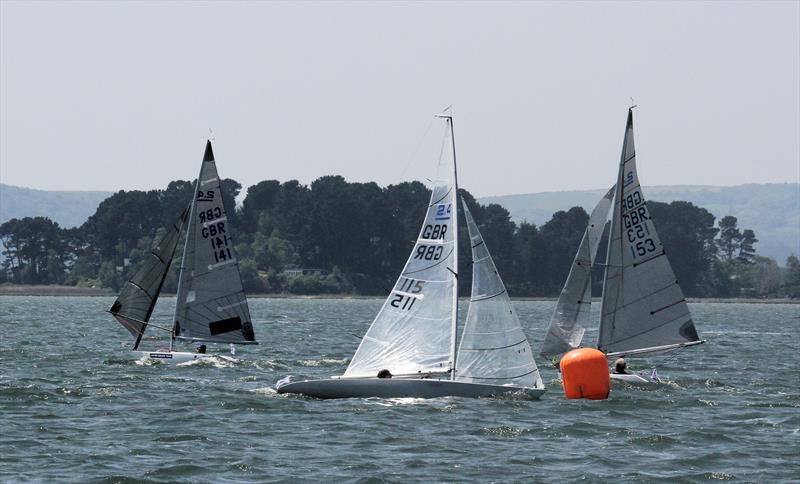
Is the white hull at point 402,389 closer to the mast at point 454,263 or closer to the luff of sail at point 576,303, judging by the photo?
the mast at point 454,263

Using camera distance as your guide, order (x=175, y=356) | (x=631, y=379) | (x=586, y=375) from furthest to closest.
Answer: (x=175, y=356) < (x=631, y=379) < (x=586, y=375)

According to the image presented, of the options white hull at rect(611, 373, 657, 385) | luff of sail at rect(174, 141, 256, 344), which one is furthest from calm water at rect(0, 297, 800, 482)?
luff of sail at rect(174, 141, 256, 344)

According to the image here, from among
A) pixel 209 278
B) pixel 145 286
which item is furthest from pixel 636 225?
pixel 145 286

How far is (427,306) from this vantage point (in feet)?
118

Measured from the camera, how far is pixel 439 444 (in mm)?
28844

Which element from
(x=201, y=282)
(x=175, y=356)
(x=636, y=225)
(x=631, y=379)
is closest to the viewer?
(x=631, y=379)

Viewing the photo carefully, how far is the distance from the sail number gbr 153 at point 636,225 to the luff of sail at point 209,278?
45.8 ft

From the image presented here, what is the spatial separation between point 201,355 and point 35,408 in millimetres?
13339

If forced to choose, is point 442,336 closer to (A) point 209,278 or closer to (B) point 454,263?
(B) point 454,263

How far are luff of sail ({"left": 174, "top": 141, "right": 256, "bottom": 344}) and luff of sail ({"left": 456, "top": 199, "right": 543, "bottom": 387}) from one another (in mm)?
14063

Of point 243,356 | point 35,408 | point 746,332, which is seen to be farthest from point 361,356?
point 746,332

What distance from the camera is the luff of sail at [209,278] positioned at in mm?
47500

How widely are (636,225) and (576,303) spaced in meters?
3.43

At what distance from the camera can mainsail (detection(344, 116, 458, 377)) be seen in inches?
1404
